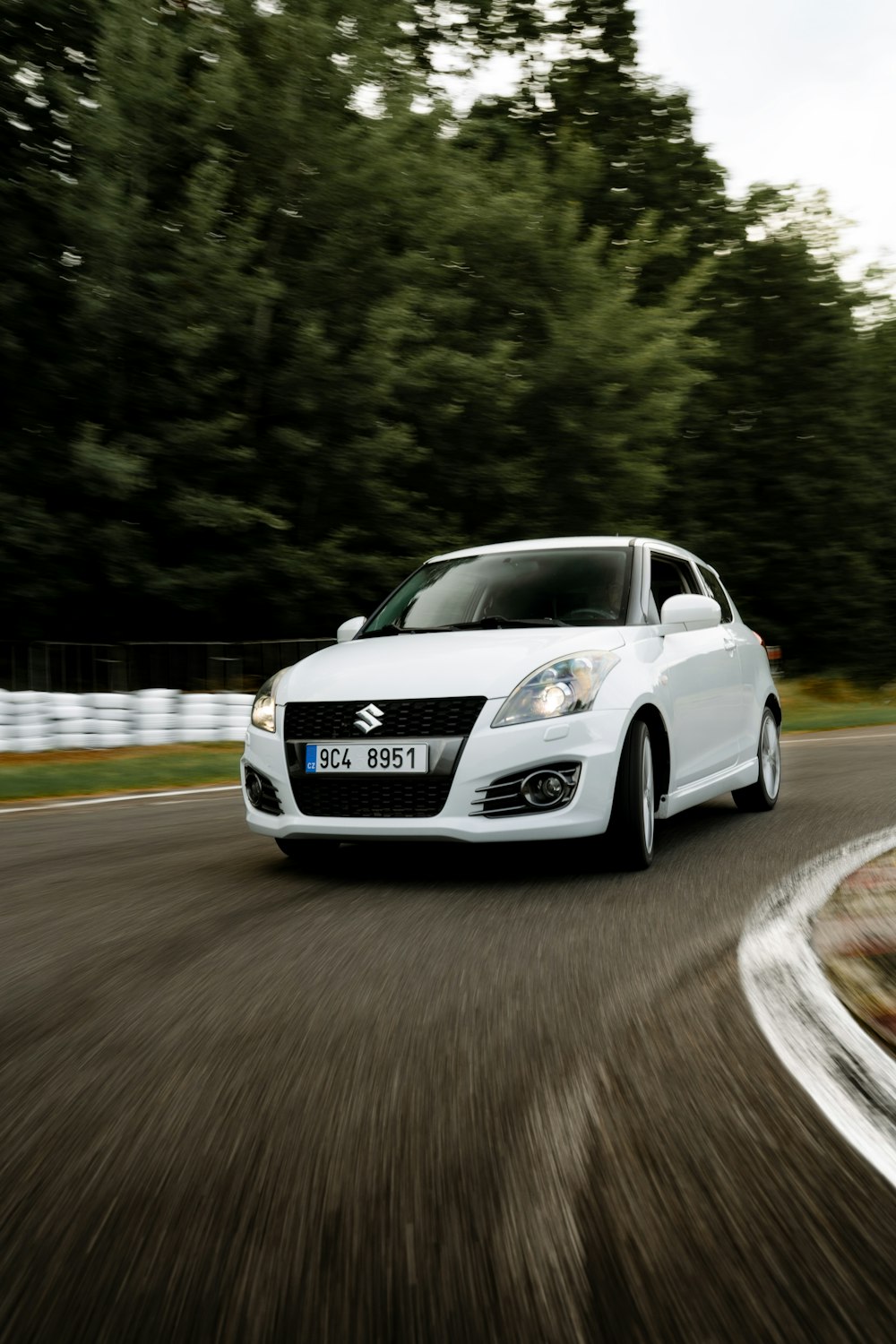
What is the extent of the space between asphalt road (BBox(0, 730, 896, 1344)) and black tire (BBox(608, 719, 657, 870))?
16.5 inches

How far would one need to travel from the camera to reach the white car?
580 centimetres

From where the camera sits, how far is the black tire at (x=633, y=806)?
5996 mm

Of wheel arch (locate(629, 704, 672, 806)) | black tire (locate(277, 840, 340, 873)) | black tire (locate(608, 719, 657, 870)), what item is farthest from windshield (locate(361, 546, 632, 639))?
black tire (locate(277, 840, 340, 873))

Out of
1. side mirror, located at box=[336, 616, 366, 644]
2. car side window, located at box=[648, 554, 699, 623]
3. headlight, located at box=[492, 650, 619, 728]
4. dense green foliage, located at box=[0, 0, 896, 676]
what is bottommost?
headlight, located at box=[492, 650, 619, 728]

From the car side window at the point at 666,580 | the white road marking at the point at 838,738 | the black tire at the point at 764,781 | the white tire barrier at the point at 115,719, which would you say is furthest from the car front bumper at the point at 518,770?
the white road marking at the point at 838,738

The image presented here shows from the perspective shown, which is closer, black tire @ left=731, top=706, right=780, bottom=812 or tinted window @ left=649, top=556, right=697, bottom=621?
tinted window @ left=649, top=556, right=697, bottom=621

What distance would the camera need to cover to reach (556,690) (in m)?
5.93

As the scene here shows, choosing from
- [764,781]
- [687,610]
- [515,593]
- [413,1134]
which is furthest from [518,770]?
[764,781]

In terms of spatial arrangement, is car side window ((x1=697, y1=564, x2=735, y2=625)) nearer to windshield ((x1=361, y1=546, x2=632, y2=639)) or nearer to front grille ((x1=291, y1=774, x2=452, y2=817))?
windshield ((x1=361, y1=546, x2=632, y2=639))

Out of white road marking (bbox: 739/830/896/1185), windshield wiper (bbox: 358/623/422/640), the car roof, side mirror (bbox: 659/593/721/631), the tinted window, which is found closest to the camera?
white road marking (bbox: 739/830/896/1185)

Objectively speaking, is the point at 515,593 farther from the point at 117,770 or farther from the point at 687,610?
the point at 117,770

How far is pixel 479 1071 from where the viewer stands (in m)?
3.29

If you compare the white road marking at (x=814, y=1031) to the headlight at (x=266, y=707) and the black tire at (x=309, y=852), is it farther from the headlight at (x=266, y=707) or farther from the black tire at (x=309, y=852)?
the headlight at (x=266, y=707)

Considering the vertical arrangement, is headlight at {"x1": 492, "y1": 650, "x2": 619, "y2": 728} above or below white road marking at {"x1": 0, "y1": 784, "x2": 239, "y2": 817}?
above
